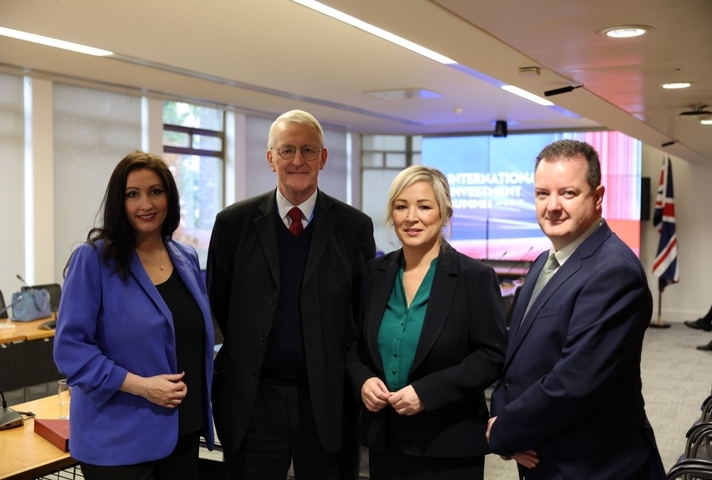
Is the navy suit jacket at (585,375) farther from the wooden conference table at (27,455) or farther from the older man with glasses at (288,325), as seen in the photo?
the wooden conference table at (27,455)

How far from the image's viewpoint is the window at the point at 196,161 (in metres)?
10.0

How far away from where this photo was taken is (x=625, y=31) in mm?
3482

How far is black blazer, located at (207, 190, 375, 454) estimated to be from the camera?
2566 millimetres

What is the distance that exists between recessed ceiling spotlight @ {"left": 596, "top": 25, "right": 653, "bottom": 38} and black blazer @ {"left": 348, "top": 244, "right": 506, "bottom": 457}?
5.47ft

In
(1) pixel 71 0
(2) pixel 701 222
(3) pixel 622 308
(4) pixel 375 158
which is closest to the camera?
(3) pixel 622 308

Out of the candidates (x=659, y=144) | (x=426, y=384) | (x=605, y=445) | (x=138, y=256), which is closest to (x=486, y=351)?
(x=426, y=384)

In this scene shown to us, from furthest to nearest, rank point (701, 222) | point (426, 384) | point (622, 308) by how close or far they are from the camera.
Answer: point (701, 222), point (426, 384), point (622, 308)

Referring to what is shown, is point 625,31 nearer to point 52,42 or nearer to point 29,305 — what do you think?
point 52,42

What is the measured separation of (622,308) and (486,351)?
0.51m

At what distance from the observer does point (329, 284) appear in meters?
2.64

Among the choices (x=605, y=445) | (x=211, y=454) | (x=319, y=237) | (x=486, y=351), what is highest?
(x=319, y=237)

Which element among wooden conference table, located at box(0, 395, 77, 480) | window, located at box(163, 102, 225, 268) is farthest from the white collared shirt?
window, located at box(163, 102, 225, 268)

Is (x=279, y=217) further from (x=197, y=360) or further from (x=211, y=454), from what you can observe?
(x=211, y=454)

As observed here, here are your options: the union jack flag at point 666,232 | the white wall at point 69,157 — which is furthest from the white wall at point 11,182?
the union jack flag at point 666,232
